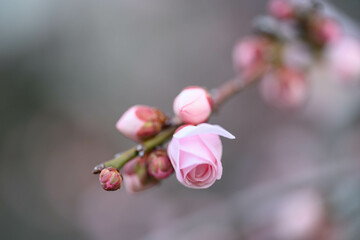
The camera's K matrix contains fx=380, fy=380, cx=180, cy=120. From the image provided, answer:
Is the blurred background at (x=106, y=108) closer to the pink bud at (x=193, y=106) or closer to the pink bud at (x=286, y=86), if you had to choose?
the pink bud at (x=286, y=86)

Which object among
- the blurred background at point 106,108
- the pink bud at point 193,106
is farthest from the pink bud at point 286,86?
the blurred background at point 106,108

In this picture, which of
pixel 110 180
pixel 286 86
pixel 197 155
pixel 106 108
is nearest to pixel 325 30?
pixel 286 86

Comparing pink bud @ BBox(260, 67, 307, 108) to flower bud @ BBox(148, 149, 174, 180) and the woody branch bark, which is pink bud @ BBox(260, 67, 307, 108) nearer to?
the woody branch bark

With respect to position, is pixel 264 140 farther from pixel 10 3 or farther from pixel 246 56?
pixel 10 3

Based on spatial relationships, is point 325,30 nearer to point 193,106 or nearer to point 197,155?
point 193,106

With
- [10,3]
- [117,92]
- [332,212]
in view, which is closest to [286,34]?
[332,212]
